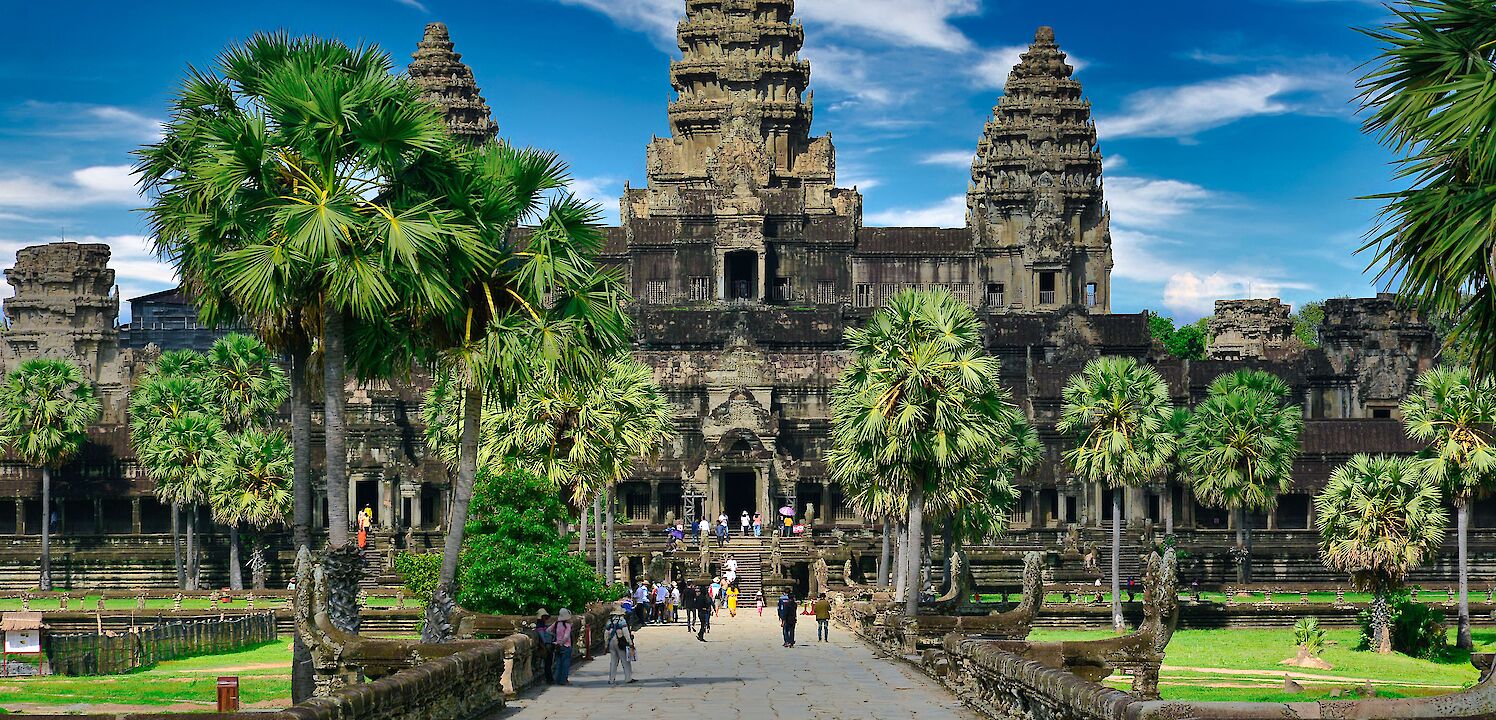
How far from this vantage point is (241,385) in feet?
251

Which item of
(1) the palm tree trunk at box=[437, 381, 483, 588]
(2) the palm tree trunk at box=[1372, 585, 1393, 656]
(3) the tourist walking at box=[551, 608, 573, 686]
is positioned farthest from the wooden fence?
(2) the palm tree trunk at box=[1372, 585, 1393, 656]

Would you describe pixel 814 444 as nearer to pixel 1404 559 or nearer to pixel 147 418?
pixel 147 418

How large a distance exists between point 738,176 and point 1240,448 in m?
40.0

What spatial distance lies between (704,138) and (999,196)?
65.5 ft

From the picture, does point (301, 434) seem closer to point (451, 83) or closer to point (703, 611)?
point (703, 611)

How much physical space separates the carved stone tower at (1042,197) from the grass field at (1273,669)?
4899 centimetres

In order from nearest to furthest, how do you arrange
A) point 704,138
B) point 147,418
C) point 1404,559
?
point 1404,559, point 147,418, point 704,138

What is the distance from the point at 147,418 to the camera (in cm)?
7719

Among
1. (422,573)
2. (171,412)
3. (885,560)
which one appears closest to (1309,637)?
(885,560)

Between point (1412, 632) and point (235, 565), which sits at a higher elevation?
point (235, 565)

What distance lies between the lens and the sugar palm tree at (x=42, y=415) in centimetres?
7894

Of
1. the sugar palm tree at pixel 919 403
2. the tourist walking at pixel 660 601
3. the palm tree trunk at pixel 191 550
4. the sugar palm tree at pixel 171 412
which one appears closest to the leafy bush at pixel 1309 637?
the sugar palm tree at pixel 919 403

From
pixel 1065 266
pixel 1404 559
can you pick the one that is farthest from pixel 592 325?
pixel 1065 266

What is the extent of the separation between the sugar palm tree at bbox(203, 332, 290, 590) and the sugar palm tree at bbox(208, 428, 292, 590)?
6.82ft
